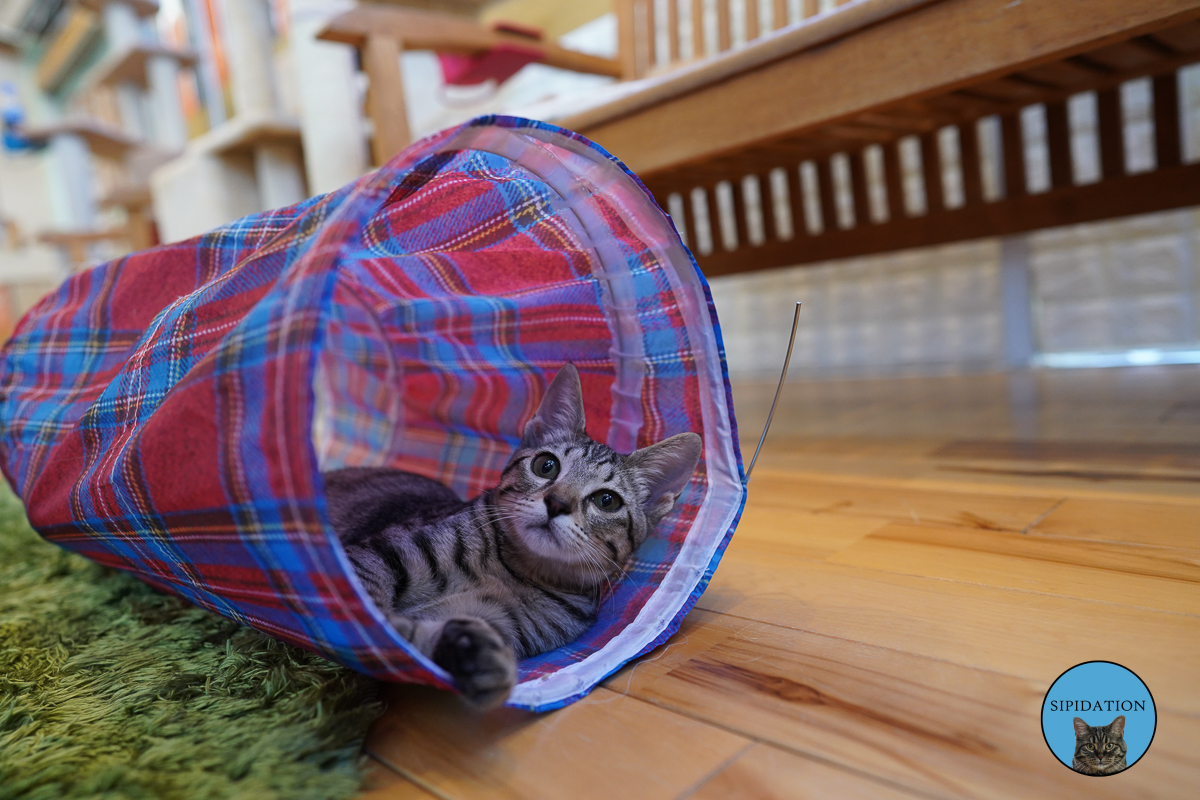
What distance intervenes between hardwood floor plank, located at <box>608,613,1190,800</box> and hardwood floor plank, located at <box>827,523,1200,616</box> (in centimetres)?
24

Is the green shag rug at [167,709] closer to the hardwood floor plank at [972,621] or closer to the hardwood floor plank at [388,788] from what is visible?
the hardwood floor plank at [388,788]

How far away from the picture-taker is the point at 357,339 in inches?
61.7

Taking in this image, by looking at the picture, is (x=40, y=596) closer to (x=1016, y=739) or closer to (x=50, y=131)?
(x=1016, y=739)

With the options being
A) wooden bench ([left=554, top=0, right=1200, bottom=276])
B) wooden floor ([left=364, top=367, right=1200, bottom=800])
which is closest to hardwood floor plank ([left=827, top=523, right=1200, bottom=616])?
wooden floor ([left=364, top=367, right=1200, bottom=800])

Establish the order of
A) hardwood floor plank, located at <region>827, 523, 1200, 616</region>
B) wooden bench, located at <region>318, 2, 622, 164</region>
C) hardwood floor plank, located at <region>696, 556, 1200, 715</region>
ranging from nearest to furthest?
1. hardwood floor plank, located at <region>696, 556, 1200, 715</region>
2. hardwood floor plank, located at <region>827, 523, 1200, 616</region>
3. wooden bench, located at <region>318, 2, 622, 164</region>

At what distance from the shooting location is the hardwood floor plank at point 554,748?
60cm

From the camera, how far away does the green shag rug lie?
592mm

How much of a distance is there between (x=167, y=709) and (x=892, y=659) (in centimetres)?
71

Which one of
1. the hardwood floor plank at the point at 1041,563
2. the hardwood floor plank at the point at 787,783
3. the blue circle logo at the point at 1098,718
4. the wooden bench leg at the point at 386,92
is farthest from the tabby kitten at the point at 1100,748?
the wooden bench leg at the point at 386,92

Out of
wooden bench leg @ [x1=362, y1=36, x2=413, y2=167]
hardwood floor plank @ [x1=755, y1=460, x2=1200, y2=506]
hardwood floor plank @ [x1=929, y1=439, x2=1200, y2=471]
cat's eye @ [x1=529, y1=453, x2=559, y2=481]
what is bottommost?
hardwood floor plank @ [x1=755, y1=460, x2=1200, y2=506]

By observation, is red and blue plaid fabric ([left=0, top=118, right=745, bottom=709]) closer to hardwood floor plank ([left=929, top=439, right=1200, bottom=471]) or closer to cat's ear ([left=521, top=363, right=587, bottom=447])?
cat's ear ([left=521, top=363, right=587, bottom=447])

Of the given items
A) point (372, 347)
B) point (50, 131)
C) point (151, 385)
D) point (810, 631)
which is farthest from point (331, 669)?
point (50, 131)

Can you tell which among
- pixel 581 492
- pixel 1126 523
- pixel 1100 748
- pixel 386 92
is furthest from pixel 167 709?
pixel 386 92

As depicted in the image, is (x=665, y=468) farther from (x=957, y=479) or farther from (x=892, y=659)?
(x=957, y=479)
